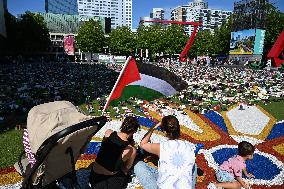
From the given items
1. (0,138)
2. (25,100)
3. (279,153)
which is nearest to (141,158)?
(279,153)

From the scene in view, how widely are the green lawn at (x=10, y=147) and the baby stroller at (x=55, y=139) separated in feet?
12.0

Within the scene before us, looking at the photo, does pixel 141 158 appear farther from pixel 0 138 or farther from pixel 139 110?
pixel 139 110

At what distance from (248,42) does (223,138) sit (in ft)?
186

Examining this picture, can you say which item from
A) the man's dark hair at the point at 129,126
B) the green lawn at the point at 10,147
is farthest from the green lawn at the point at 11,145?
the man's dark hair at the point at 129,126

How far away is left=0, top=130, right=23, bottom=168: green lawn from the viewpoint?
974 cm

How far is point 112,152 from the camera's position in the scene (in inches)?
261

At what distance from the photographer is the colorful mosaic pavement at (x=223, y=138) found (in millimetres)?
9008

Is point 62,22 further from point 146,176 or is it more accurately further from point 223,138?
point 146,176

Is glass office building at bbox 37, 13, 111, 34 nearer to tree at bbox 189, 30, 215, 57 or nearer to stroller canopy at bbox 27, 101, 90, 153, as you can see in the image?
tree at bbox 189, 30, 215, 57

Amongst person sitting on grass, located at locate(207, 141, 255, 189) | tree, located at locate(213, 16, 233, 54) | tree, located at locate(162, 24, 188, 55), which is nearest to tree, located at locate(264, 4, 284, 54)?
tree, located at locate(213, 16, 233, 54)

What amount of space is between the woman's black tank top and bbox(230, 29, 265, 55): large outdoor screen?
61.0m

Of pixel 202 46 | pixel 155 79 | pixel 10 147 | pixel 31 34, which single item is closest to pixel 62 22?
pixel 31 34

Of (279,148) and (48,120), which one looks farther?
(279,148)

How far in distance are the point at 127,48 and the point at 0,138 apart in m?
102
